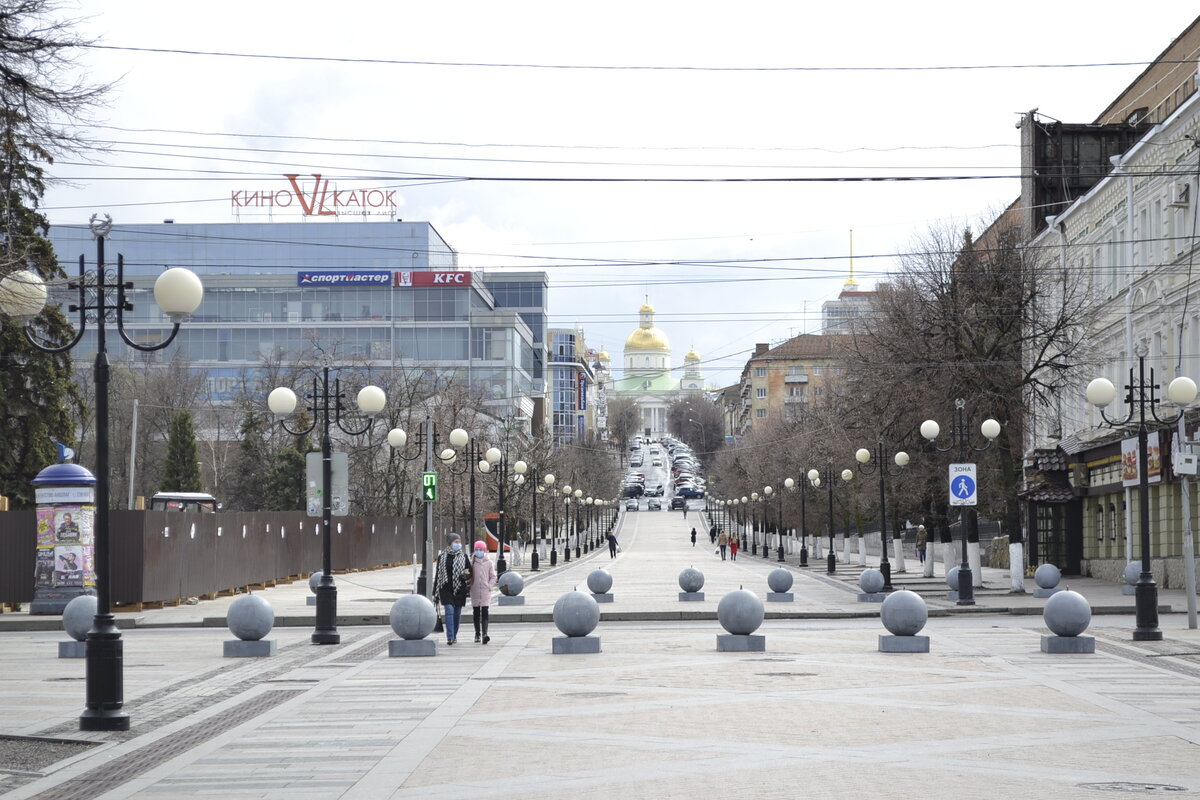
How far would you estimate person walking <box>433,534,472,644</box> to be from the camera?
24.7 meters

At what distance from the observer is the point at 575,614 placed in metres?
23.2

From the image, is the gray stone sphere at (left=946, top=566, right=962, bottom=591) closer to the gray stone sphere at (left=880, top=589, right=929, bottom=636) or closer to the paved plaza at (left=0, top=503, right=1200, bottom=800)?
the paved plaza at (left=0, top=503, right=1200, bottom=800)

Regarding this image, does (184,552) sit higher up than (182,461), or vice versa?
(182,461)

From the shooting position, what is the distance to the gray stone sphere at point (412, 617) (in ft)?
75.4

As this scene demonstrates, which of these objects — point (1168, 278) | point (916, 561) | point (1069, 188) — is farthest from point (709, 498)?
point (1168, 278)

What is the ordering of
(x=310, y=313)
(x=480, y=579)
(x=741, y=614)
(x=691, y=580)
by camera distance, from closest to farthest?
1. (x=741, y=614)
2. (x=480, y=579)
3. (x=691, y=580)
4. (x=310, y=313)

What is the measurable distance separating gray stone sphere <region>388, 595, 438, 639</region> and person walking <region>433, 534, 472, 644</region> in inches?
60.8

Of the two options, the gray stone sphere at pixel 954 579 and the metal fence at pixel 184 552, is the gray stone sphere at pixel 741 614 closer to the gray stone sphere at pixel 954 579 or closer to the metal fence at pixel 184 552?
the gray stone sphere at pixel 954 579

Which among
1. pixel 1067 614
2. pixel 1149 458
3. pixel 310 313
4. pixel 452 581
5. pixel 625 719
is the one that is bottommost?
pixel 625 719

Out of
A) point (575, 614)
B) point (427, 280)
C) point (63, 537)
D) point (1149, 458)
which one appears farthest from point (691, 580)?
point (427, 280)

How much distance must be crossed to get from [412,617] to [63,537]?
42.3ft

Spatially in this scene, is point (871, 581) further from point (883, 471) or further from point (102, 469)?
point (102, 469)

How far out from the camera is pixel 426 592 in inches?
1293

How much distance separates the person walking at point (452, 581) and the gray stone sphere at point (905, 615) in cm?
675
